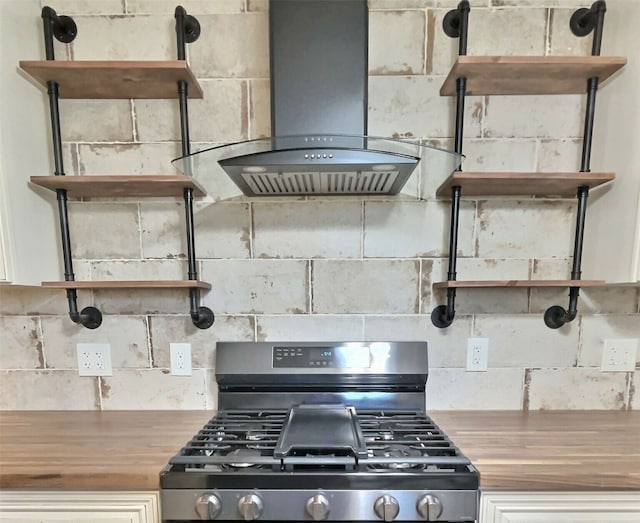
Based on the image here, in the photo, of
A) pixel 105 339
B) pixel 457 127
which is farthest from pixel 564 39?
pixel 105 339

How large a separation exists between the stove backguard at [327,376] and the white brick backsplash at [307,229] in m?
0.37

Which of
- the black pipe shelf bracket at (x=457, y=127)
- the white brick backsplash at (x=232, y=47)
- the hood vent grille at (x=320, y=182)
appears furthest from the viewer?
the white brick backsplash at (x=232, y=47)

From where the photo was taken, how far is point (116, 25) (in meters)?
1.35

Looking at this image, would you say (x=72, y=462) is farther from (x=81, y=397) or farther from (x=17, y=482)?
(x=81, y=397)

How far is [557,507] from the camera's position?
988 mm

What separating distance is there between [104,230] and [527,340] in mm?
1706

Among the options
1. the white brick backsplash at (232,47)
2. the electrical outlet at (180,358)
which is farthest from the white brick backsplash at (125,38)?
the electrical outlet at (180,358)

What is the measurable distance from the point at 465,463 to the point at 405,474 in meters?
0.17

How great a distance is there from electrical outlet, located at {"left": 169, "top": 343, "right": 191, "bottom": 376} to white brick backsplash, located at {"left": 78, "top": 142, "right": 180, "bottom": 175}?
2.24ft

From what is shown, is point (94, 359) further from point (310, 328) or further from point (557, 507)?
point (557, 507)

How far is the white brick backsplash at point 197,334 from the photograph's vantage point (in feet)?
4.75

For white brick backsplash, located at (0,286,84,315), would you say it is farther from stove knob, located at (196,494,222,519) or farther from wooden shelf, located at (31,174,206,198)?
stove knob, located at (196,494,222,519)

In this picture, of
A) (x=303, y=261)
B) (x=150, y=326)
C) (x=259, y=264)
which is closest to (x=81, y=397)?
(x=150, y=326)

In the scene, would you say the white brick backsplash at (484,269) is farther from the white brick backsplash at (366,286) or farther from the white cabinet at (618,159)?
the white cabinet at (618,159)
